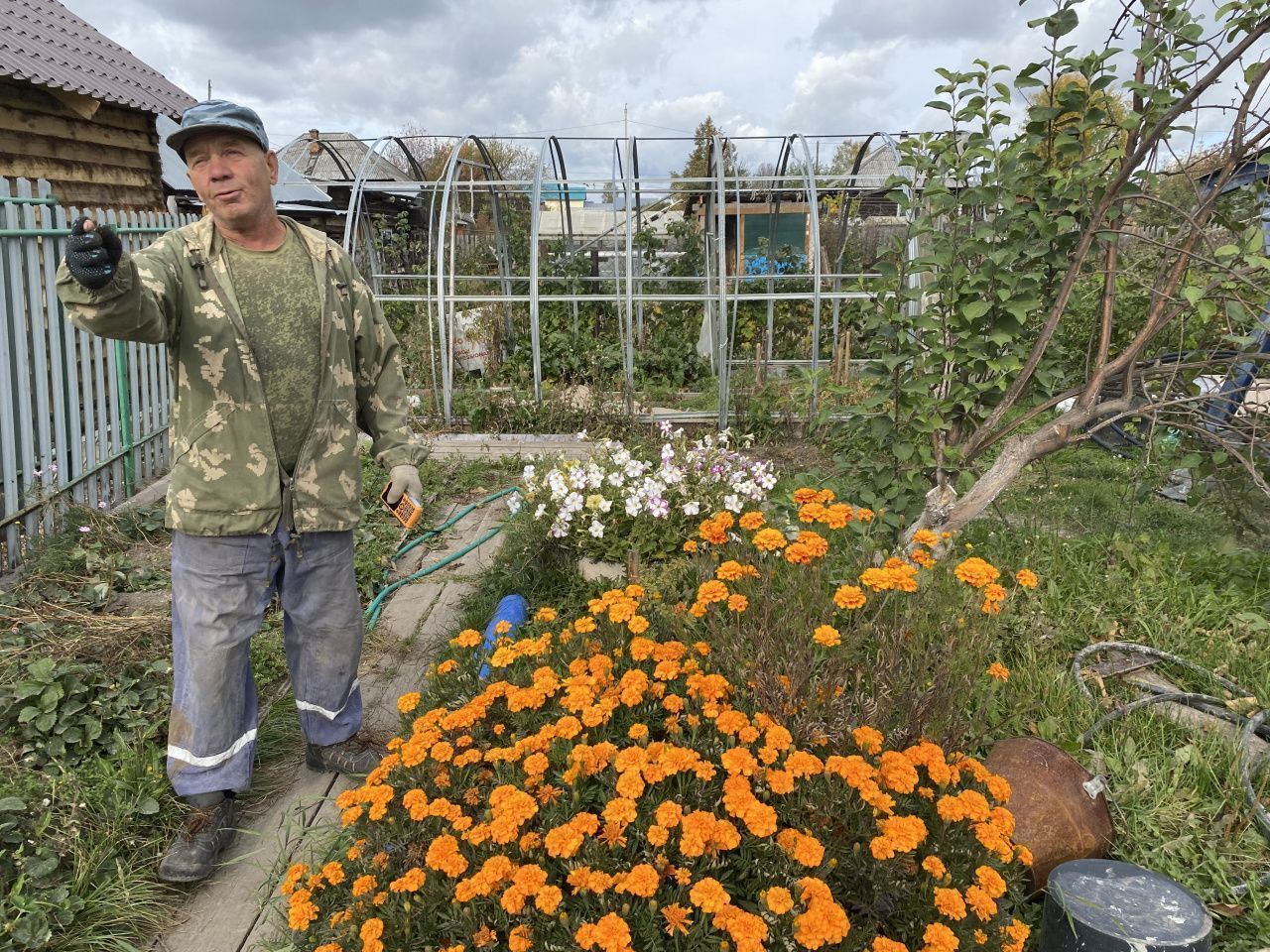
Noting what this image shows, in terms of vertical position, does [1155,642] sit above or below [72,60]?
below

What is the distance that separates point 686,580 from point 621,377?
4577mm

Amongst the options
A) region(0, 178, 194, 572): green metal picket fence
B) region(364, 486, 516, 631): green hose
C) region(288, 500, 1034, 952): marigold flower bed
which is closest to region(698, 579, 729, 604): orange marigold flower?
region(288, 500, 1034, 952): marigold flower bed

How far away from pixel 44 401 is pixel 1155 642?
209 inches

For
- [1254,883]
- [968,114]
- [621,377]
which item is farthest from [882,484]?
[621,377]

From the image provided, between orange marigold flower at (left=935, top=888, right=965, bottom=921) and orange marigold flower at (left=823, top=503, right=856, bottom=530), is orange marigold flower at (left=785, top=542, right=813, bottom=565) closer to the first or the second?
orange marigold flower at (left=823, top=503, right=856, bottom=530)

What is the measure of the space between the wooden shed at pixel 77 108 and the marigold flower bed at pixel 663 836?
8684 mm

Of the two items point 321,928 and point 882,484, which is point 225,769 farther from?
point 882,484

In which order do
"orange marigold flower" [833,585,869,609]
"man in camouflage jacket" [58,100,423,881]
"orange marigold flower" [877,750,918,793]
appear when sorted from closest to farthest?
"orange marigold flower" [877,750,918,793], "orange marigold flower" [833,585,869,609], "man in camouflage jacket" [58,100,423,881]

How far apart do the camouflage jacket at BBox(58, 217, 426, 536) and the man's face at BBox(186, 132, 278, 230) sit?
0.10 meters

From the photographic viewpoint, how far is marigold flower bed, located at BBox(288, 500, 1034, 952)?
1.47m

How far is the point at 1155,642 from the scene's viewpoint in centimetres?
294

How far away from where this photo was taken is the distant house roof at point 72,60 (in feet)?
25.9

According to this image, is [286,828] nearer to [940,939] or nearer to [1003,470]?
[940,939]

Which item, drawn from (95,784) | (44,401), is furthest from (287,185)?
(95,784)
